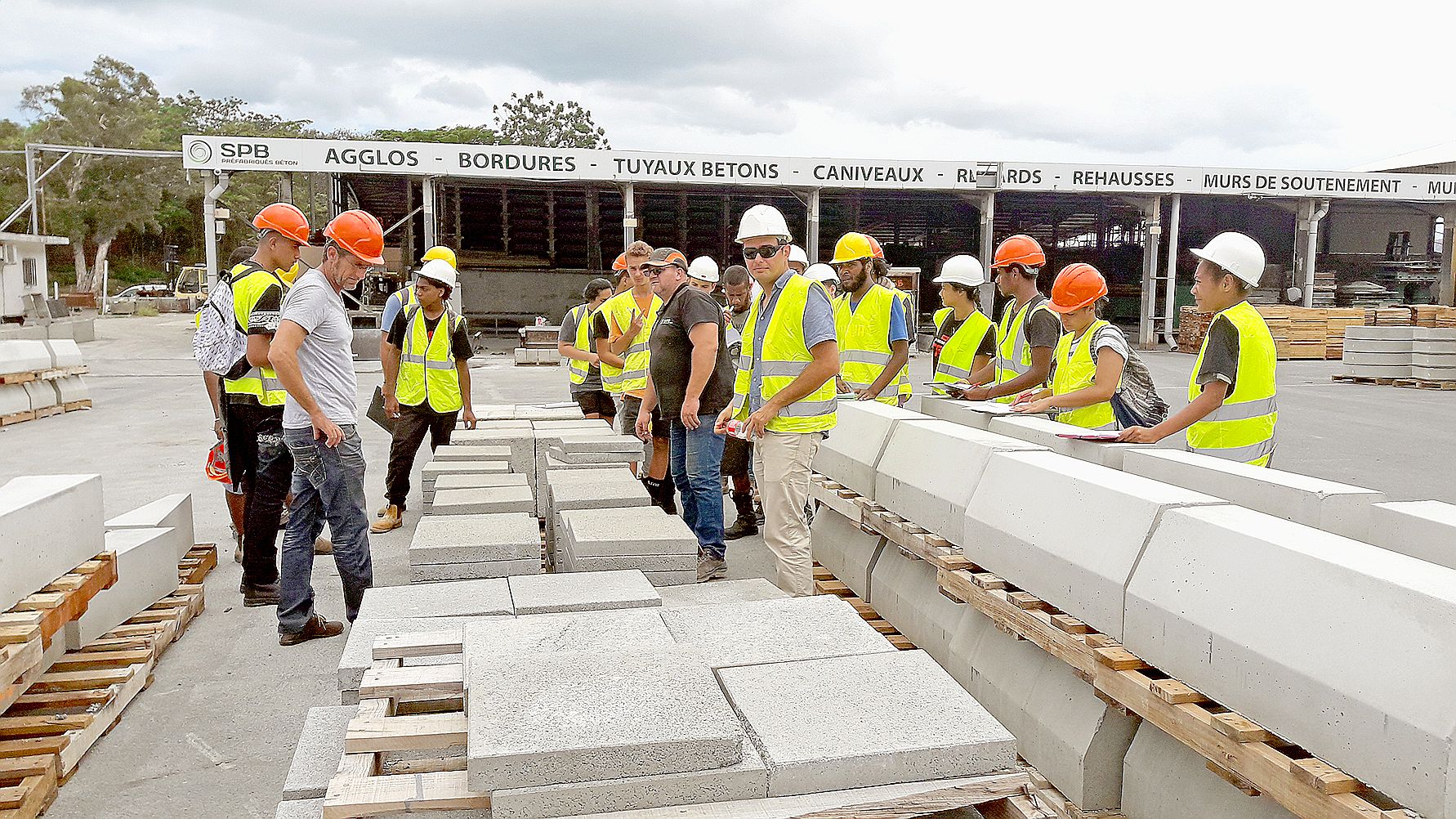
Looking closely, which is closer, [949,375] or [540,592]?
[540,592]

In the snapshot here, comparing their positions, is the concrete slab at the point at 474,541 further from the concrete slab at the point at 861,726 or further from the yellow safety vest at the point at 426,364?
the yellow safety vest at the point at 426,364

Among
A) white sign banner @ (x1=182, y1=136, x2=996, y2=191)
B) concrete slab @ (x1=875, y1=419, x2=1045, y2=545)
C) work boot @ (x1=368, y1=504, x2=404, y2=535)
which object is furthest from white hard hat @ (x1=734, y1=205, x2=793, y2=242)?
white sign banner @ (x1=182, y1=136, x2=996, y2=191)

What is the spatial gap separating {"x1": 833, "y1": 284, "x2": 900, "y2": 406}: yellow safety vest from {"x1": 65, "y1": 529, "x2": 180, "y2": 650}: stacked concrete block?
410 centimetres

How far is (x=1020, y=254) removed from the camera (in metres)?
6.32

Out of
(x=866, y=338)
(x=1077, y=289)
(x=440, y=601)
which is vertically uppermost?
(x=1077, y=289)

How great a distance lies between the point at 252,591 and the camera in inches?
209

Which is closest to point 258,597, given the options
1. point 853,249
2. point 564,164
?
point 853,249

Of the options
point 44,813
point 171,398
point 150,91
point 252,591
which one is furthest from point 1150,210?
point 150,91

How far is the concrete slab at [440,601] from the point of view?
3.50m

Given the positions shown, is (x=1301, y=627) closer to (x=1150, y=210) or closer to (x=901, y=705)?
(x=901, y=705)

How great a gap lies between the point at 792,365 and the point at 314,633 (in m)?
2.68

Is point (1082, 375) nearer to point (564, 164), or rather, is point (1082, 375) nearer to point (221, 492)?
point (221, 492)

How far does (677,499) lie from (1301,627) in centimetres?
632

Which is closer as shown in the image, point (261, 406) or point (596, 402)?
point (261, 406)
